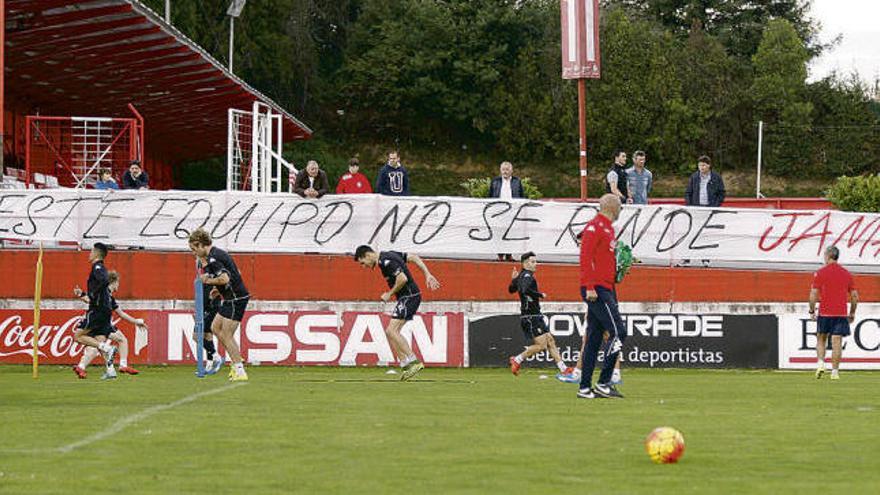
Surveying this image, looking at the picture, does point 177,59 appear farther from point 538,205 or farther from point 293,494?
point 293,494

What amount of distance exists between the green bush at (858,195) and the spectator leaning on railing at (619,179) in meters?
25.8

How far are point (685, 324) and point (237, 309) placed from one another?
9.58 metres

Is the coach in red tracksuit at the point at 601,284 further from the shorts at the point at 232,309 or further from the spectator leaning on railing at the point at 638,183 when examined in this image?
the spectator leaning on railing at the point at 638,183

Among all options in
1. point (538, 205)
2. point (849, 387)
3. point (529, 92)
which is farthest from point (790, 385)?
point (529, 92)

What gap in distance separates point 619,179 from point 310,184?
5.35 meters

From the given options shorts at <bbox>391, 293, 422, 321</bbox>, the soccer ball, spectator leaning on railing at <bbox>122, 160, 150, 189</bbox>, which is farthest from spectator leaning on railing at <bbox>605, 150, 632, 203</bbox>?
the soccer ball

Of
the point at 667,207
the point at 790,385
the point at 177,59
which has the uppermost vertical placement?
the point at 177,59

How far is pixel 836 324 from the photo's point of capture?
83.0 ft

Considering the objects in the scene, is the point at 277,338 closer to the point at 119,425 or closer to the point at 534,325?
the point at 534,325

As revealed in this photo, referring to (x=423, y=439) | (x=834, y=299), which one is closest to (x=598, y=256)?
(x=423, y=439)

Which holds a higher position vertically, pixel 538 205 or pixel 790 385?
pixel 538 205

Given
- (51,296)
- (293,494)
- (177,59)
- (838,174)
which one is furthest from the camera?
(838,174)

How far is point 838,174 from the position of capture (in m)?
79.1

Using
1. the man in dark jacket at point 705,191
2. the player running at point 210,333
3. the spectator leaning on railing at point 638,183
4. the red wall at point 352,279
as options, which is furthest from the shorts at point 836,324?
the player running at point 210,333
